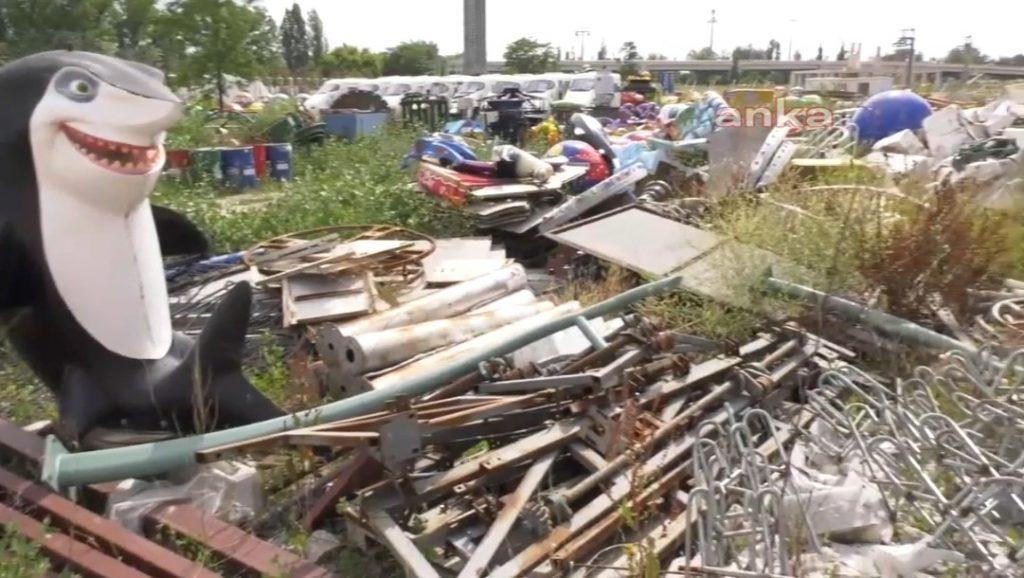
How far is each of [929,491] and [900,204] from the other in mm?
3245

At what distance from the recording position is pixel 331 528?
11.1 feet

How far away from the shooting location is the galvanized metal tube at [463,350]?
427 cm

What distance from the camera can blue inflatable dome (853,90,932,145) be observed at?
46.2 feet

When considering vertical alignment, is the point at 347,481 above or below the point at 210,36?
below

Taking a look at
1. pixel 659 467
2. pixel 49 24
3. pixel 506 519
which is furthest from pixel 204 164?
pixel 49 24

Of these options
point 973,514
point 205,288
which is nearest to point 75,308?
point 205,288

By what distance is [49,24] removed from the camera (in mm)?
21438

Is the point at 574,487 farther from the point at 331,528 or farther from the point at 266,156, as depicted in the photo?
the point at 266,156

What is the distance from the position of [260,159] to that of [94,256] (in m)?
9.95

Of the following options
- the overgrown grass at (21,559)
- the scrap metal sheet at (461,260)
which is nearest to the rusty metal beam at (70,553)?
the overgrown grass at (21,559)

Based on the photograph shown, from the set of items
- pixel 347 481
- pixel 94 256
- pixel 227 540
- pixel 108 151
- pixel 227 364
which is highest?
pixel 108 151

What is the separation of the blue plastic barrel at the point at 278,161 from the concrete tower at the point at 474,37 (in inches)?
1100

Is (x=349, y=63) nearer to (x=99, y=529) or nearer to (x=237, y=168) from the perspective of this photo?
(x=237, y=168)

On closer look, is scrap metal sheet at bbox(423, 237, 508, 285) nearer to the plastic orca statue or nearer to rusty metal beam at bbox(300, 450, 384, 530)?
the plastic orca statue
